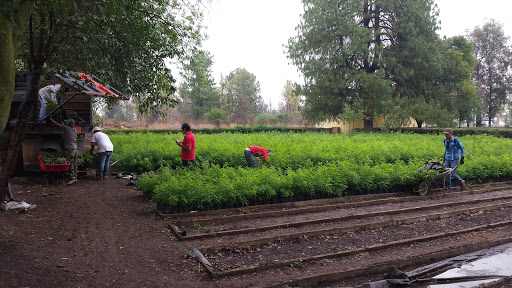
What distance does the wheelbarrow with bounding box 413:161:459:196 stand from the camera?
10969 mm

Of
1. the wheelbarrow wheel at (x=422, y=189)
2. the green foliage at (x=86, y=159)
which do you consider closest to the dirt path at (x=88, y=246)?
the green foliage at (x=86, y=159)

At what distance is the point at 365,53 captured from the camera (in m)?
33.3

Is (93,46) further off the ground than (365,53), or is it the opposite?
(365,53)

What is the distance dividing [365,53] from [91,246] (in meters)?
31.4

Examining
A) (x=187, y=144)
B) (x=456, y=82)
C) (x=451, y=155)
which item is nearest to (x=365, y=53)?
(x=456, y=82)

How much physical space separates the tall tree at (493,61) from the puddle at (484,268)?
52.0 meters

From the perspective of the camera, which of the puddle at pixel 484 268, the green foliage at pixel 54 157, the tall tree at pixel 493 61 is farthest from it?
the tall tree at pixel 493 61

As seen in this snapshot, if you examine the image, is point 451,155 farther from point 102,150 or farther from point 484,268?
point 102,150

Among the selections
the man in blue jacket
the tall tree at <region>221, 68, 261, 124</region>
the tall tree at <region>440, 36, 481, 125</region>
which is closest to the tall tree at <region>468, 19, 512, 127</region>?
the tall tree at <region>440, 36, 481, 125</region>

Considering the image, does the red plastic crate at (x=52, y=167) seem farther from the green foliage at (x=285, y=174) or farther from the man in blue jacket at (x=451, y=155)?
the man in blue jacket at (x=451, y=155)

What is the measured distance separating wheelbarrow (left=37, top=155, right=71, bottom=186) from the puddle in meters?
9.37

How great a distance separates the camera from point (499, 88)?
51.4 m

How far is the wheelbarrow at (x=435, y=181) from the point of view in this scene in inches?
432

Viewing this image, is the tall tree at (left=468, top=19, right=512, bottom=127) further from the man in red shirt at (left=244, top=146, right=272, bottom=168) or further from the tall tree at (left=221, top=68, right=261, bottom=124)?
the man in red shirt at (left=244, top=146, right=272, bottom=168)
